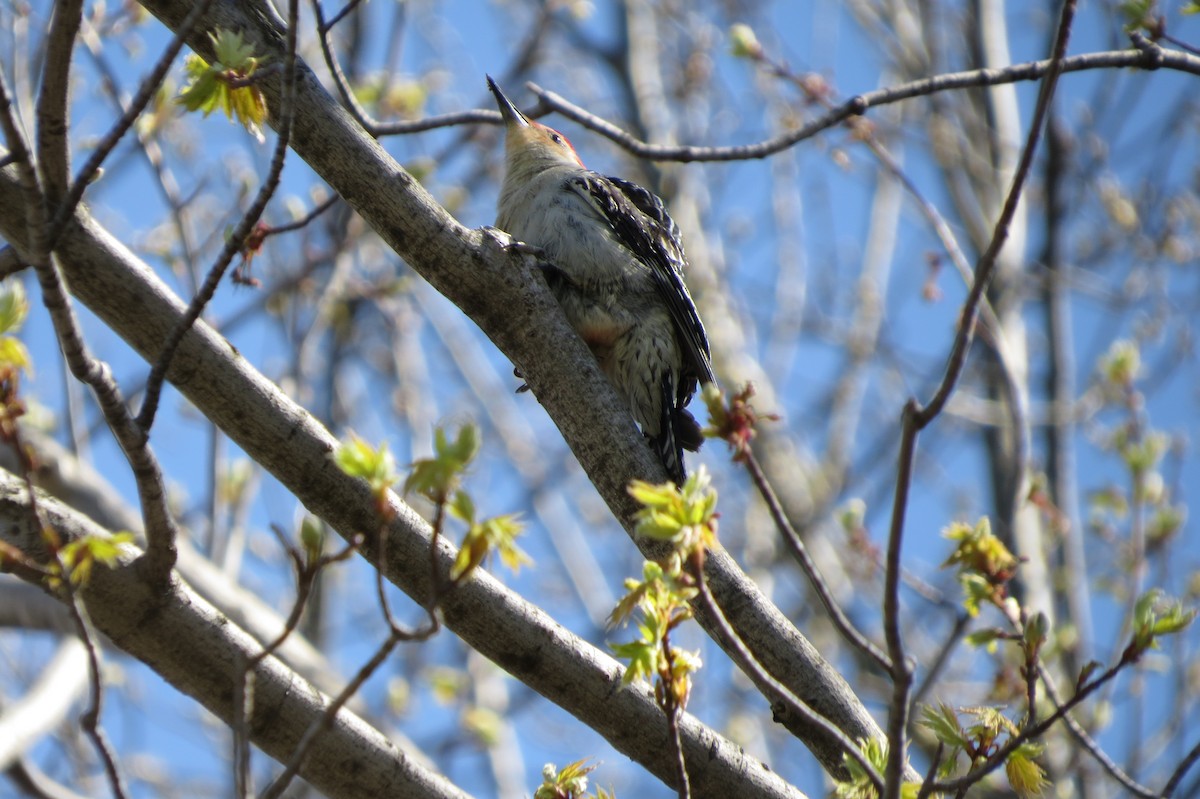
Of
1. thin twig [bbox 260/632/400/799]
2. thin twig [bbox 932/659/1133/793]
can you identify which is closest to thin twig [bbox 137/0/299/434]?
thin twig [bbox 260/632/400/799]

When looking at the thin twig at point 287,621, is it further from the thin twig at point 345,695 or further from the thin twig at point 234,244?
the thin twig at point 234,244

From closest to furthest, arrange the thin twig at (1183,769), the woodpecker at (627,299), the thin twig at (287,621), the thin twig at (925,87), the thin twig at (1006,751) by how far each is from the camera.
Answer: the thin twig at (287,621), the thin twig at (1006,751), the thin twig at (1183,769), the thin twig at (925,87), the woodpecker at (627,299)

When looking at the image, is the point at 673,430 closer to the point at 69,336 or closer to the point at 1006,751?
the point at 1006,751

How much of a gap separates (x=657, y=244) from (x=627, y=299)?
1.46ft

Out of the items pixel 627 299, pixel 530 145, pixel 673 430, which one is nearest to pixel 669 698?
pixel 673 430

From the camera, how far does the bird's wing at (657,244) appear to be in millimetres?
4832

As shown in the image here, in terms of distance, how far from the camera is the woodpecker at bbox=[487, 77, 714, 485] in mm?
4672

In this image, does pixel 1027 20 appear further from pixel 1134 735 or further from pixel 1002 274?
pixel 1134 735

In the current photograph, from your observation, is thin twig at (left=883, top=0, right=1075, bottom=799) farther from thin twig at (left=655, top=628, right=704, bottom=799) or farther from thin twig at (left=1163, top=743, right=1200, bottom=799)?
thin twig at (left=1163, top=743, right=1200, bottom=799)

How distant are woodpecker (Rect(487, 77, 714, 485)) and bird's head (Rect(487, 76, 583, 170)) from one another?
2.45ft

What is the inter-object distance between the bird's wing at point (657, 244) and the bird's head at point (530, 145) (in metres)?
0.55

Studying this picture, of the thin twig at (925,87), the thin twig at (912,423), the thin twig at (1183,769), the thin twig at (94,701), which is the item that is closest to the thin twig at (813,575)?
the thin twig at (912,423)

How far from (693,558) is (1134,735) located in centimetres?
496

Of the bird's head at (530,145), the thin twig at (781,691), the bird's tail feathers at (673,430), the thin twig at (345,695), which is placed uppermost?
the bird's head at (530,145)
